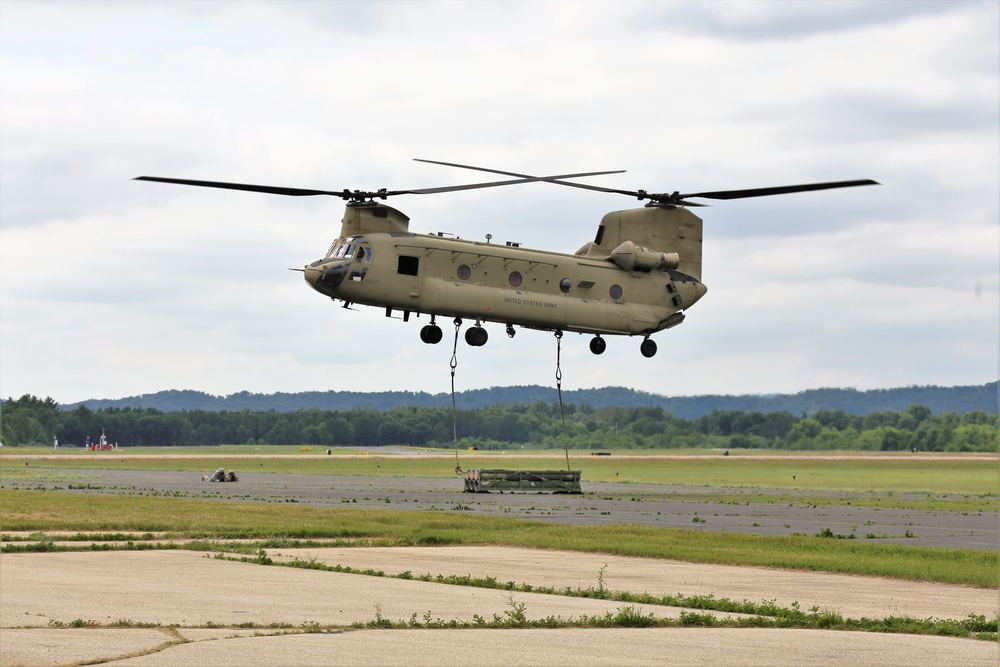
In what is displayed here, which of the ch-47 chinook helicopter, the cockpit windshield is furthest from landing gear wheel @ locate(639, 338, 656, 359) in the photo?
the cockpit windshield

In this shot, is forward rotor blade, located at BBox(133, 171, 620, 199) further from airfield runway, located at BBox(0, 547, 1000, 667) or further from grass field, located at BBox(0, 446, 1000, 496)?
grass field, located at BBox(0, 446, 1000, 496)

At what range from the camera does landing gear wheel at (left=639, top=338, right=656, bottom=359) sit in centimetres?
3691

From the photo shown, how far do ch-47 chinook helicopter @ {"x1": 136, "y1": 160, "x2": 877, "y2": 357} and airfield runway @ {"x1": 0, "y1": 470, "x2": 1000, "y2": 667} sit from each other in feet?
22.4

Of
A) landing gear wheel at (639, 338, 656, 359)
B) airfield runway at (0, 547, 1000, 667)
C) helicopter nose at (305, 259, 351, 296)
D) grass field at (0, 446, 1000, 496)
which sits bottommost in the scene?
airfield runway at (0, 547, 1000, 667)

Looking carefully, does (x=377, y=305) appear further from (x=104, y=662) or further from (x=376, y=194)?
(x=104, y=662)

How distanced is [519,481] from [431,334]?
4306cm

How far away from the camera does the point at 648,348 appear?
37125 millimetres

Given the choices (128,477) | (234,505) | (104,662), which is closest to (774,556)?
(104,662)

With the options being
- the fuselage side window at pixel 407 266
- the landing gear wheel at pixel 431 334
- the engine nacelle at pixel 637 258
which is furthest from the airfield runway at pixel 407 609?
the engine nacelle at pixel 637 258

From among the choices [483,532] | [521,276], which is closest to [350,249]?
[521,276]

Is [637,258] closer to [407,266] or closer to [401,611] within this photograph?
[407,266]

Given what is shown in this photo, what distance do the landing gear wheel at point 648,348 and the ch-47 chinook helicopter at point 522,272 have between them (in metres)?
0.03

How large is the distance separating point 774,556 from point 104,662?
82.7ft

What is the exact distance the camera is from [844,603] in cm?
2922
